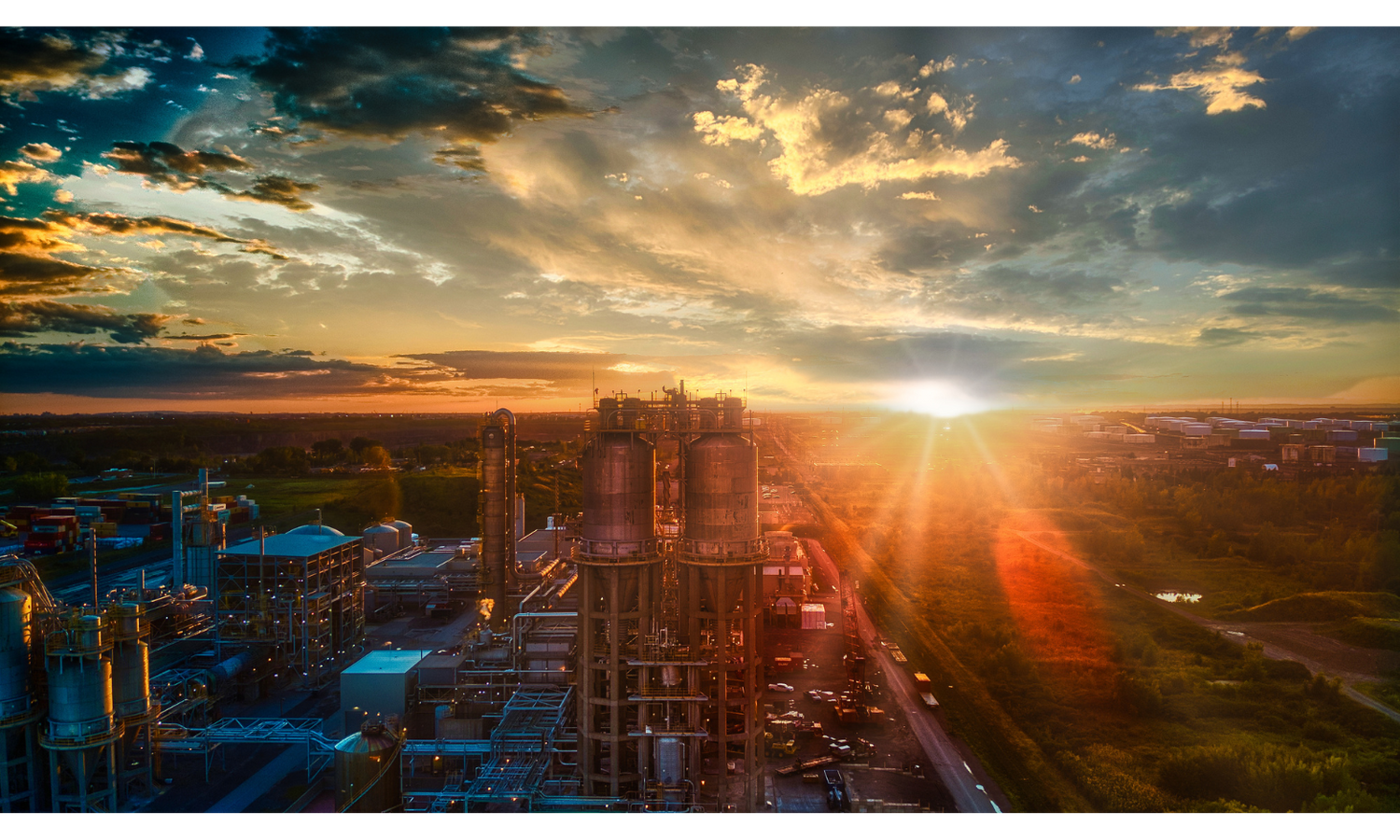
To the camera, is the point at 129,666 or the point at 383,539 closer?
the point at 129,666

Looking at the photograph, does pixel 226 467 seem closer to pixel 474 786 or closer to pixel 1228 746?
pixel 474 786

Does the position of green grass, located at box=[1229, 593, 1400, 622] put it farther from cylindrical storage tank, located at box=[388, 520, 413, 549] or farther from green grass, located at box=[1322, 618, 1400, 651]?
cylindrical storage tank, located at box=[388, 520, 413, 549]

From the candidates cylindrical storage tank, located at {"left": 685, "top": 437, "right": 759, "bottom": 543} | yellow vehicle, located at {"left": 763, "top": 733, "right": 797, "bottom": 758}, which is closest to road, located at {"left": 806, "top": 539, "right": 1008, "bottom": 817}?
yellow vehicle, located at {"left": 763, "top": 733, "right": 797, "bottom": 758}

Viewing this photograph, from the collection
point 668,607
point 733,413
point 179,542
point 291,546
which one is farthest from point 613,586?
point 179,542

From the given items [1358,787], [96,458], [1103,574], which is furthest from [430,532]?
[1358,787]

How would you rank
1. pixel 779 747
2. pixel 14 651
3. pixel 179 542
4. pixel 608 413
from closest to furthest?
pixel 14 651, pixel 608 413, pixel 779 747, pixel 179 542

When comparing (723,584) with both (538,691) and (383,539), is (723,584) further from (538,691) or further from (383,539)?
(383,539)
